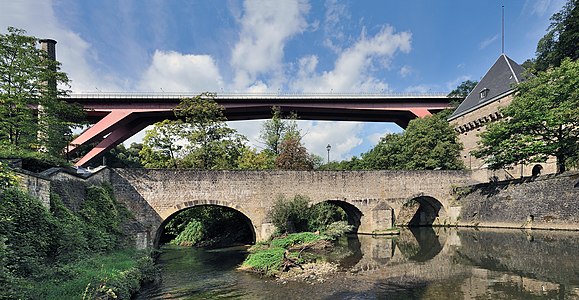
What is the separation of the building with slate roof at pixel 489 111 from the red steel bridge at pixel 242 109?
18.0 feet

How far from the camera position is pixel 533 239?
16.7 m

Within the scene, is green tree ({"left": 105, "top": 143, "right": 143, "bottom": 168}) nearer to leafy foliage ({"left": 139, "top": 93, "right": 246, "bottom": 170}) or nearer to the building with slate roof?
leafy foliage ({"left": 139, "top": 93, "right": 246, "bottom": 170})

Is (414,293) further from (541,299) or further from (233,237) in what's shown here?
(233,237)

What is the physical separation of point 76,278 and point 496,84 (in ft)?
112

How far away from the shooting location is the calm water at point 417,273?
30.6ft

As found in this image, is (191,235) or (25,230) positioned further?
(191,235)

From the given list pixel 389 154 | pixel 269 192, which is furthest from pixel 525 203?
pixel 269 192

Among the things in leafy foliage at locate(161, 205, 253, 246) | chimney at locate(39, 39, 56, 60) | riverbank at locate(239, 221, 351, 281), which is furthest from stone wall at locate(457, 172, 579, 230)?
chimney at locate(39, 39, 56, 60)

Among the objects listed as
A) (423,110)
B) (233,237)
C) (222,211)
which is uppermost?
(423,110)

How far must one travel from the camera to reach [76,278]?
24.9ft

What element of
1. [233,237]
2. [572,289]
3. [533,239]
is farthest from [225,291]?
[533,239]

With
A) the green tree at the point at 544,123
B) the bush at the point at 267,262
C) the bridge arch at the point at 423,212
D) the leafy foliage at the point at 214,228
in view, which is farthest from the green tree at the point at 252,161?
the green tree at the point at 544,123

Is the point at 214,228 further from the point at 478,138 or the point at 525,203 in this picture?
the point at 478,138

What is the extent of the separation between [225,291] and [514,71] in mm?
31058
